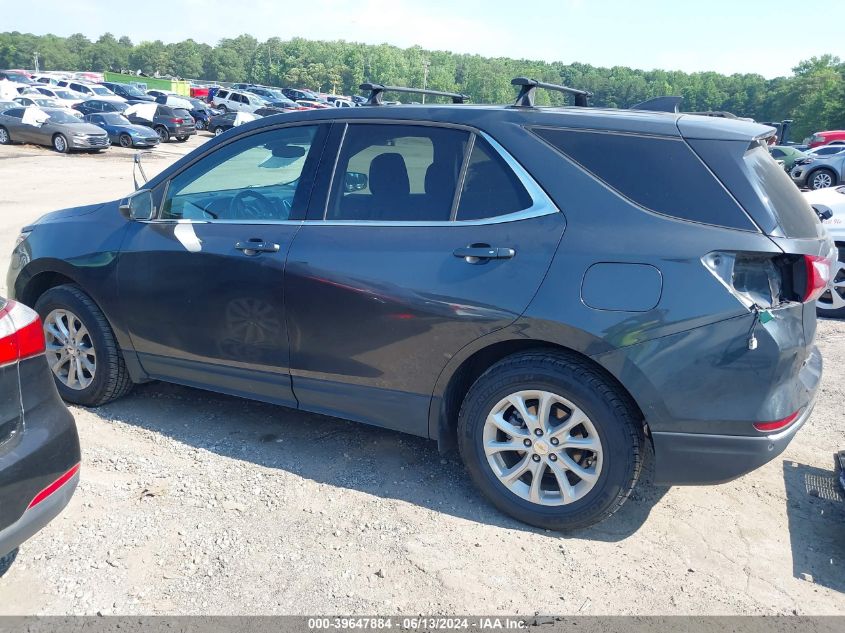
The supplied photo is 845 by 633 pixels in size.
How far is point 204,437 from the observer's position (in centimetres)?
423

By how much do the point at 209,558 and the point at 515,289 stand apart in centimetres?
174

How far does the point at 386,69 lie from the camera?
14638cm

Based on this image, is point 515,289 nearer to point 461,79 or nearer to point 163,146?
point 163,146

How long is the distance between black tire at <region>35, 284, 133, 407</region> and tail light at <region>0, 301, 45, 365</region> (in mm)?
1609

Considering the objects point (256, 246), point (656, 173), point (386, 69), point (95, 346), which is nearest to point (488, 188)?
point (656, 173)

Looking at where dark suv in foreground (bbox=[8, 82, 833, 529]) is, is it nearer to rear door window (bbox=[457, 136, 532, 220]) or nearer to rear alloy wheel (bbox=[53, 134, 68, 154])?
rear door window (bbox=[457, 136, 532, 220])

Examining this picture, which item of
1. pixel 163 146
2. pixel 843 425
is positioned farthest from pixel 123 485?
pixel 163 146

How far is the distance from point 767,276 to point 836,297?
5174 millimetres

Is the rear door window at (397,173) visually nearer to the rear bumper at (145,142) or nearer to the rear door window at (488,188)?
the rear door window at (488,188)

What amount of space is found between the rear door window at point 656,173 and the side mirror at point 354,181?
0.97 meters

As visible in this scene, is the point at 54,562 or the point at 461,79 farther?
the point at 461,79

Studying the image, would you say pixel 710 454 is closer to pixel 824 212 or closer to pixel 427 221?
pixel 427 221

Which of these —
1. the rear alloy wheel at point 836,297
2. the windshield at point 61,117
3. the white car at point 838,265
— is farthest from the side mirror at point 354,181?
the windshield at point 61,117

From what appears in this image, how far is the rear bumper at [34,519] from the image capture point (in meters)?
2.54
